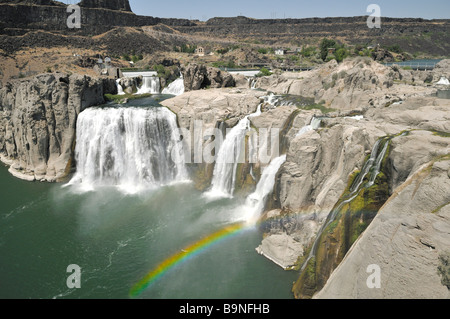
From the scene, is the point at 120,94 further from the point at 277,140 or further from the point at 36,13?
the point at 36,13

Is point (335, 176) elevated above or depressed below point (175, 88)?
A: below

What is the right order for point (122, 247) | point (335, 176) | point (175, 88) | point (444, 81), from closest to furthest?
point (335, 176), point (122, 247), point (444, 81), point (175, 88)

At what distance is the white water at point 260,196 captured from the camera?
21797 millimetres

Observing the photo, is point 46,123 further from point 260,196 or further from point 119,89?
point 260,196

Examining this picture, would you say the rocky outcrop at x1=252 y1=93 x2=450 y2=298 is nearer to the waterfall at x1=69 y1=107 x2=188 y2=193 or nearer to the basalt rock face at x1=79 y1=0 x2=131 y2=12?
the waterfall at x1=69 y1=107 x2=188 y2=193

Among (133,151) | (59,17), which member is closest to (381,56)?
(133,151)

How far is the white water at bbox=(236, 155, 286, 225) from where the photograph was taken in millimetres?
21797

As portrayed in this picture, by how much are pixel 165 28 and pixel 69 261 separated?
130393 millimetres

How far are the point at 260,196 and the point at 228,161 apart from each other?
463cm

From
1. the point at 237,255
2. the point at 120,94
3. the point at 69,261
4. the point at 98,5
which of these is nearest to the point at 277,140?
the point at 237,255

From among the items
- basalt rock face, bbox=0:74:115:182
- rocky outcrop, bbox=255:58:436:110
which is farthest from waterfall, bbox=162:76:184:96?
rocky outcrop, bbox=255:58:436:110

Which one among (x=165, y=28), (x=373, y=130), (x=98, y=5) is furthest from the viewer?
(x=165, y=28)

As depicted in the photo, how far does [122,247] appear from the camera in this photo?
19.1 m
